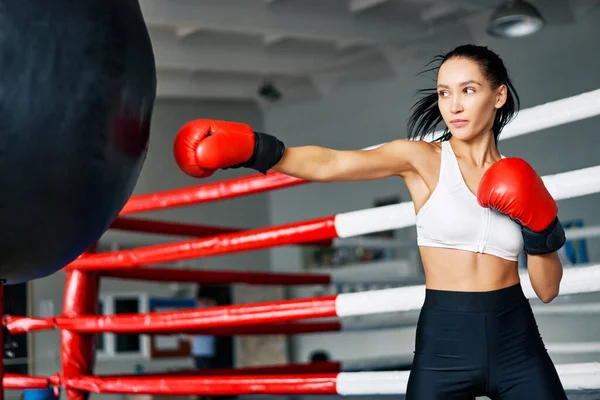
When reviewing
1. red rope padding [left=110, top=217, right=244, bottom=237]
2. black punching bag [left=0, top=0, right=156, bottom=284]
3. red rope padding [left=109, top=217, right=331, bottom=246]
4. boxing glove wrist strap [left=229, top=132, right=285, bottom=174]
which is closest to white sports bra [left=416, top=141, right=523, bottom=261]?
boxing glove wrist strap [left=229, top=132, right=285, bottom=174]

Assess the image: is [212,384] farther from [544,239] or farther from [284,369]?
[544,239]

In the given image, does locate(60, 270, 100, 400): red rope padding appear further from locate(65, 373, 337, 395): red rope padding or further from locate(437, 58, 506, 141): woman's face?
locate(437, 58, 506, 141): woman's face

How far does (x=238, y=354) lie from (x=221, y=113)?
290 centimetres

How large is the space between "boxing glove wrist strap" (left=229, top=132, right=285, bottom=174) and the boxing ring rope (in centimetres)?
62

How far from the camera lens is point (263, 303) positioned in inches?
81.1

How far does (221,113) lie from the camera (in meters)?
9.67

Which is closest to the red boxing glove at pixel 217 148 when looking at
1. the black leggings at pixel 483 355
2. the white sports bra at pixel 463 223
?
the white sports bra at pixel 463 223

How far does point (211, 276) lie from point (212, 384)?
0.90 metres

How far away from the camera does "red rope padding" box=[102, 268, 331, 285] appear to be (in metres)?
2.59

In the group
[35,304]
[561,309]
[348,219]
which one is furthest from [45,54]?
[35,304]

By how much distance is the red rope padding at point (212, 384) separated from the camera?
1875 millimetres

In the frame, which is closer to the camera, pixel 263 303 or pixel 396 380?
pixel 396 380

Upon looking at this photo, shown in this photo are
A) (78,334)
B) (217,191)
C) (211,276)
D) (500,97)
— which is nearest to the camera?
(500,97)

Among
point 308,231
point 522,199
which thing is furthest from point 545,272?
point 308,231
